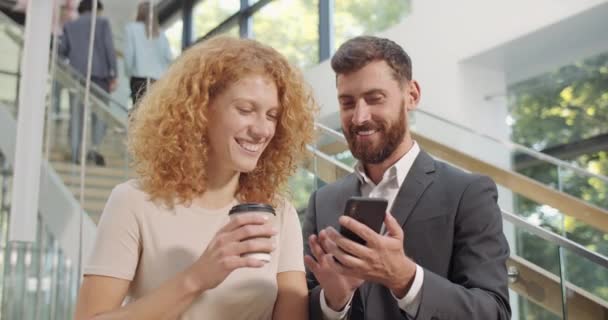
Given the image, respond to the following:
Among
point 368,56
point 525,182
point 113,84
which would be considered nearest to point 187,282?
point 368,56

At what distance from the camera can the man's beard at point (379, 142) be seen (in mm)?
2201

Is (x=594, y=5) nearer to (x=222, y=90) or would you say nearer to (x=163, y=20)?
(x=222, y=90)

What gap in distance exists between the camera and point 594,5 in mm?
5766

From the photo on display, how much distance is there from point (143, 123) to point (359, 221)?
630 mm

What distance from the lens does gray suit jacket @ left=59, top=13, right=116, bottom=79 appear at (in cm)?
607

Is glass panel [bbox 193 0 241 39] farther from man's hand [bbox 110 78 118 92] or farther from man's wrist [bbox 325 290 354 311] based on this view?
man's wrist [bbox 325 290 354 311]

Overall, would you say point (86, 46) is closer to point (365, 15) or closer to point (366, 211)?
point (365, 15)

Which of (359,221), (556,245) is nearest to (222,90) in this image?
(359,221)

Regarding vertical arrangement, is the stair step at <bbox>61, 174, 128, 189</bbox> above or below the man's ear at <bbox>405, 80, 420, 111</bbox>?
below

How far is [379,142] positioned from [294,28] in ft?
25.1

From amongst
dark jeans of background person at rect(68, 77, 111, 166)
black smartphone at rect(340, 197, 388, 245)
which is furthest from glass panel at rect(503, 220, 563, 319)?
dark jeans of background person at rect(68, 77, 111, 166)

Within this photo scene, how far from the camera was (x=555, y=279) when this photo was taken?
2.82 m

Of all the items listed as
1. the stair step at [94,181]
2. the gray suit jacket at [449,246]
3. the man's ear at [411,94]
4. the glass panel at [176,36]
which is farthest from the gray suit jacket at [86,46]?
the glass panel at [176,36]

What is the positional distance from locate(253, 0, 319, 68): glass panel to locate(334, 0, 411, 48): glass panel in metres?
0.37
